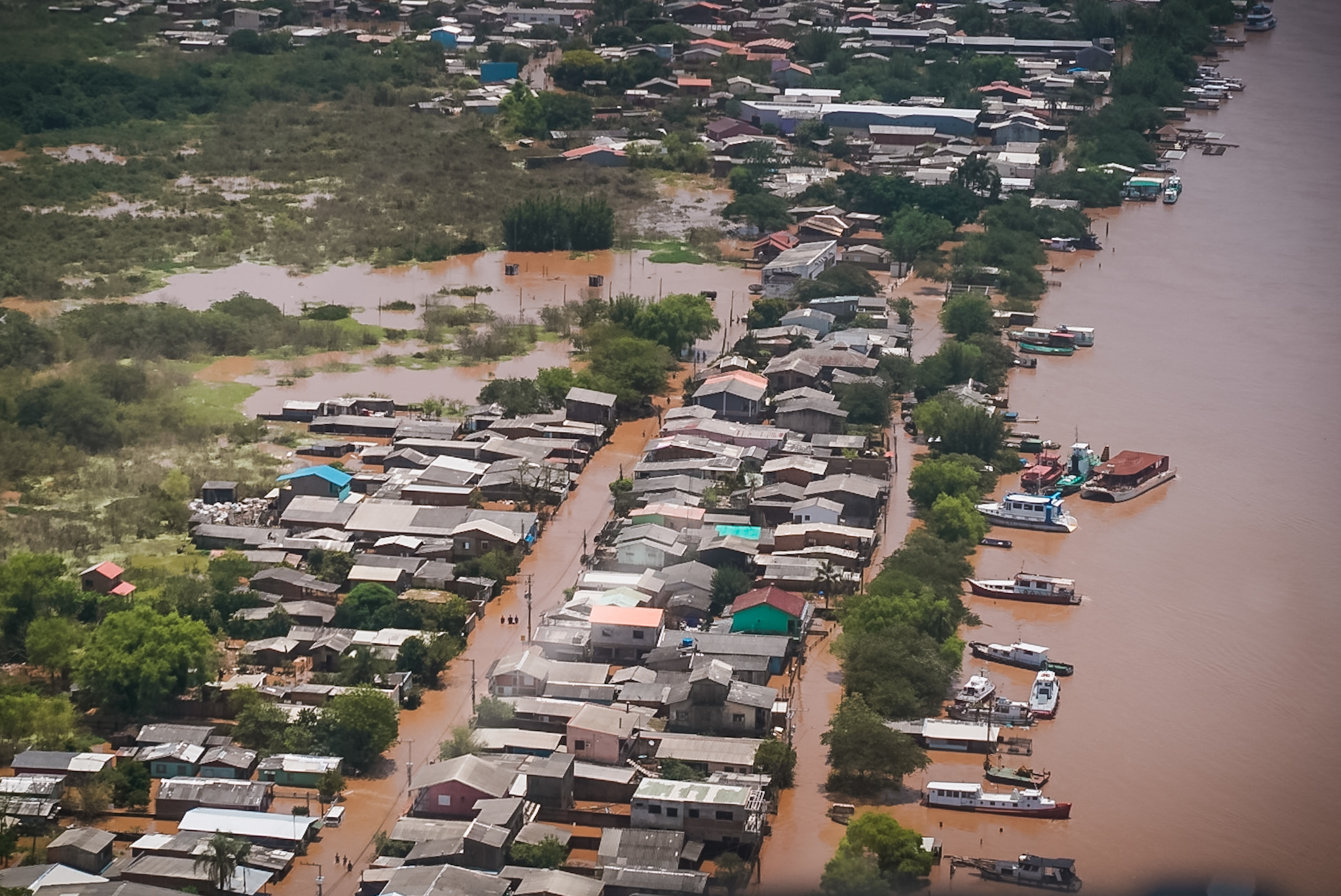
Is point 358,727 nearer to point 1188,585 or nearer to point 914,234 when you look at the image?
point 1188,585

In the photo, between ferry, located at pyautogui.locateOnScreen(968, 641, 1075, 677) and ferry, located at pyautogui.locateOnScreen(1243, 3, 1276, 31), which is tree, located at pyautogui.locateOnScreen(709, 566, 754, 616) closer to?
ferry, located at pyautogui.locateOnScreen(968, 641, 1075, 677)

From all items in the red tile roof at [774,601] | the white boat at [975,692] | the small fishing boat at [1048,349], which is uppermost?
the red tile roof at [774,601]

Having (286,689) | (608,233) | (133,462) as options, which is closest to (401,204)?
(608,233)

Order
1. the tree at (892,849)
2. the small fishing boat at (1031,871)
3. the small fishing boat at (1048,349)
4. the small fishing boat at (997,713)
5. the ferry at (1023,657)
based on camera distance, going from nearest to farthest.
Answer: the tree at (892,849) < the small fishing boat at (1031,871) < the small fishing boat at (997,713) < the ferry at (1023,657) < the small fishing boat at (1048,349)

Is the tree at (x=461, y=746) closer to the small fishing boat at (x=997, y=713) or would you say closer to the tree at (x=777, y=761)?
the tree at (x=777, y=761)

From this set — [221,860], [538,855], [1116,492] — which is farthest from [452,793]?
[1116,492]

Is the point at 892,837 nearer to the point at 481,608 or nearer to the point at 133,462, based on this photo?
the point at 481,608

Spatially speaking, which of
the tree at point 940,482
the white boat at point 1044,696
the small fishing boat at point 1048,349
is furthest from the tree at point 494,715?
the small fishing boat at point 1048,349
